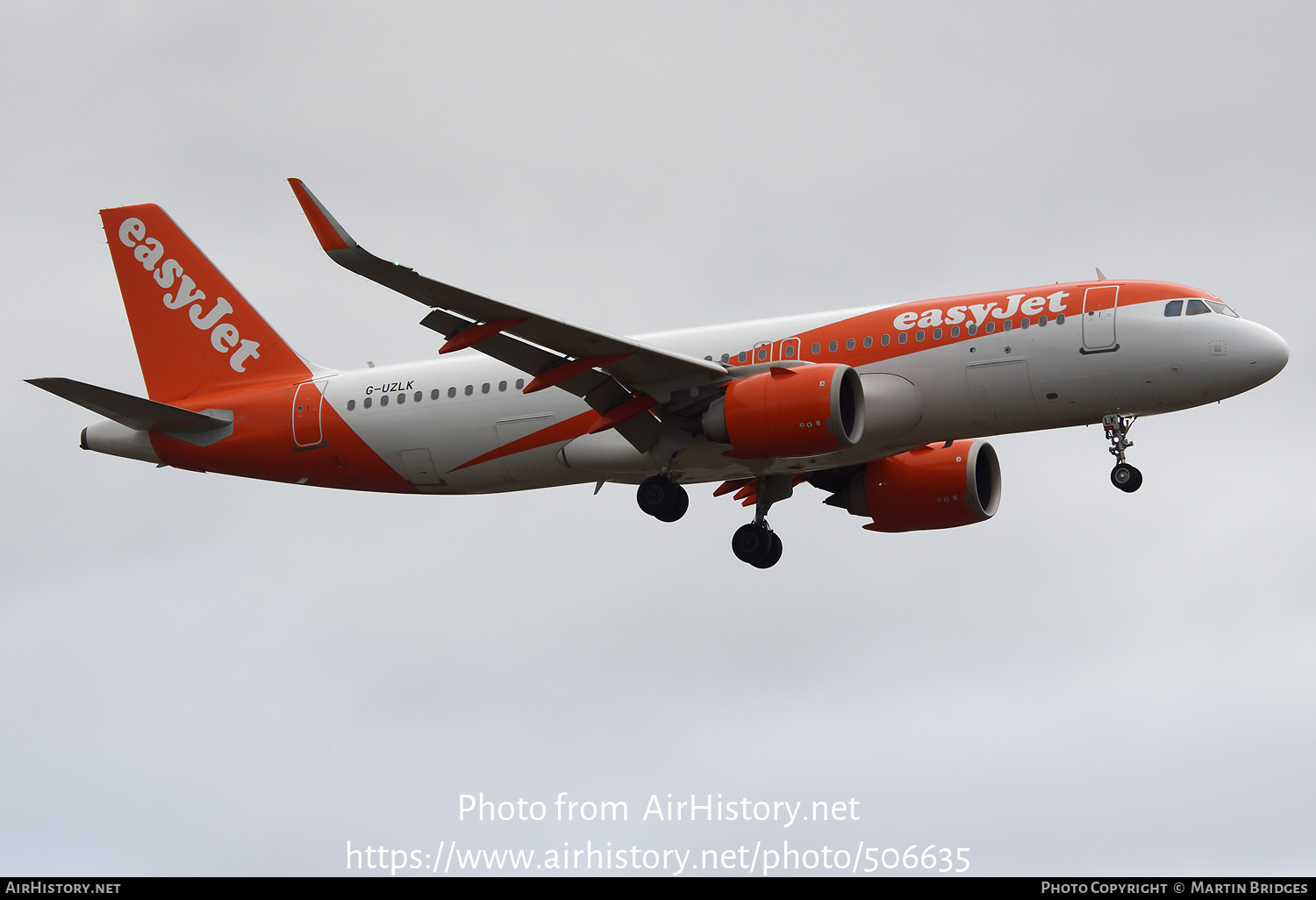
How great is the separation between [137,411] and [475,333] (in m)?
11.3

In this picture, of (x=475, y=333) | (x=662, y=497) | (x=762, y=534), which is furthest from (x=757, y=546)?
(x=475, y=333)

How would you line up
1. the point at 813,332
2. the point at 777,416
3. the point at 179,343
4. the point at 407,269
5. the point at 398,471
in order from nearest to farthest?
the point at 407,269, the point at 777,416, the point at 813,332, the point at 398,471, the point at 179,343

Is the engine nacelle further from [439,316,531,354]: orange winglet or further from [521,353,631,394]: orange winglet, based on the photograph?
[439,316,531,354]: orange winglet

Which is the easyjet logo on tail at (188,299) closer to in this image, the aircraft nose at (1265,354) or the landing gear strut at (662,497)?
the landing gear strut at (662,497)

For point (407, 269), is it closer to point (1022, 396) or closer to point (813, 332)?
point (813, 332)

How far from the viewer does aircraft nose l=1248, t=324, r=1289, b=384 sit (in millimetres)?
30875

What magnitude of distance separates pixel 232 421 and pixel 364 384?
3.51m

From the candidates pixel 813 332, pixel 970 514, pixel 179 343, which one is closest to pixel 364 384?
pixel 179 343

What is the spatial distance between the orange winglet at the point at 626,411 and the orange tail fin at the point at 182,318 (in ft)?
31.2

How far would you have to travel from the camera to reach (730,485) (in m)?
38.4

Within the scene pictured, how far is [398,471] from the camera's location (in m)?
37.1

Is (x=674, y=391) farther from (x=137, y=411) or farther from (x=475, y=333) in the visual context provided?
(x=137, y=411)

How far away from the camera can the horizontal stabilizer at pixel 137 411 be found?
35.0 m

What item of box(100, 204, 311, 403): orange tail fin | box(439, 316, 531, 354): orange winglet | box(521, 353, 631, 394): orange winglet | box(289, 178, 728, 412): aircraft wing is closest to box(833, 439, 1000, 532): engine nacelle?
box(289, 178, 728, 412): aircraft wing
